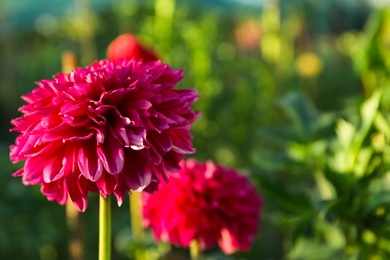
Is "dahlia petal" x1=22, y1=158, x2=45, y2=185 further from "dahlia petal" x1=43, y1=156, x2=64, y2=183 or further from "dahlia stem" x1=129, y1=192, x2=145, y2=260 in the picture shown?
"dahlia stem" x1=129, y1=192, x2=145, y2=260

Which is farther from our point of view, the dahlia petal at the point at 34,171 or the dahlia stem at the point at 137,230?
the dahlia stem at the point at 137,230

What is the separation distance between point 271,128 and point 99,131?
72 centimetres

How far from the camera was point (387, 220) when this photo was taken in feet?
3.34

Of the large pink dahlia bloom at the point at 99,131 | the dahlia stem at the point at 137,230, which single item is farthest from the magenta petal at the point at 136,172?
the dahlia stem at the point at 137,230

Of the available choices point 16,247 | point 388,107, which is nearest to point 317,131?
point 388,107

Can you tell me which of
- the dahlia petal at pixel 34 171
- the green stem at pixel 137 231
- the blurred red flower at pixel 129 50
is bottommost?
the dahlia petal at pixel 34 171

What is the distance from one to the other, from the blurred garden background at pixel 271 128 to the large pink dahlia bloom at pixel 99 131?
367 millimetres

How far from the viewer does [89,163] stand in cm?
65

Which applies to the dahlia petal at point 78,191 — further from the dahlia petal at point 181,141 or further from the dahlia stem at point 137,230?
the dahlia stem at point 137,230

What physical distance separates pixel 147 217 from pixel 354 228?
318 mm

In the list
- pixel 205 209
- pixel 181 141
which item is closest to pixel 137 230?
pixel 205 209

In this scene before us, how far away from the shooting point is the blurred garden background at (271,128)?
107cm

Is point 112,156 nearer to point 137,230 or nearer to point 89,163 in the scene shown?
point 89,163

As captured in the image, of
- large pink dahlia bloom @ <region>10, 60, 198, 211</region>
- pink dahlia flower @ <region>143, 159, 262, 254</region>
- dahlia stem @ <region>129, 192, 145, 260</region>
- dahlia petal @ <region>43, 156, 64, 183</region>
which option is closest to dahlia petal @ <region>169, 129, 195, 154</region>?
large pink dahlia bloom @ <region>10, 60, 198, 211</region>
